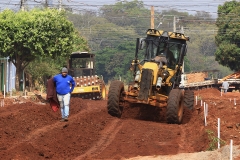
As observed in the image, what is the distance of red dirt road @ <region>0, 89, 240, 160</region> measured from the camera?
14.1m

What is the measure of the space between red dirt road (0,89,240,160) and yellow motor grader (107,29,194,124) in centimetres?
57

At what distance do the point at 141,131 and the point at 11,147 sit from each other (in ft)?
16.3

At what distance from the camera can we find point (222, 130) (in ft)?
56.1

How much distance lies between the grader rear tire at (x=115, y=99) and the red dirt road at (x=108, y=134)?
0.28 metres

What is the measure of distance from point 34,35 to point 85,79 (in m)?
4.62

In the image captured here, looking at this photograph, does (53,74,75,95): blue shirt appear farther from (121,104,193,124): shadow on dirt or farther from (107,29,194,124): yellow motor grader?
(121,104,193,124): shadow on dirt

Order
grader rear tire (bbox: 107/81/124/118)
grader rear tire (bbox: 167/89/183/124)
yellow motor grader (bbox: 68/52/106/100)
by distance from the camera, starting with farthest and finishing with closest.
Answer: yellow motor grader (bbox: 68/52/106/100) → grader rear tire (bbox: 107/81/124/118) → grader rear tire (bbox: 167/89/183/124)

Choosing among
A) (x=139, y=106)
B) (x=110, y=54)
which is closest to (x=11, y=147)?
(x=139, y=106)

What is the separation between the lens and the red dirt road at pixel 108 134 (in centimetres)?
1408

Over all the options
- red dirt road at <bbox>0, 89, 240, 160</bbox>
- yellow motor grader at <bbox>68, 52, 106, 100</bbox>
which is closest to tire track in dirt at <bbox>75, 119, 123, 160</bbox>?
red dirt road at <bbox>0, 89, 240, 160</bbox>

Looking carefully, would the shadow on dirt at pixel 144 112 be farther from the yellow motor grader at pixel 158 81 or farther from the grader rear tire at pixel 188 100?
the yellow motor grader at pixel 158 81

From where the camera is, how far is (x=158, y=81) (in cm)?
2123

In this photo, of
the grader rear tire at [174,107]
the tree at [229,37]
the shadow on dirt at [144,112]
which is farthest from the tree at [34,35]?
the tree at [229,37]

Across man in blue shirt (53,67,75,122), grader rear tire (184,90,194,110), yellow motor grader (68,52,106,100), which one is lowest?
yellow motor grader (68,52,106,100)
